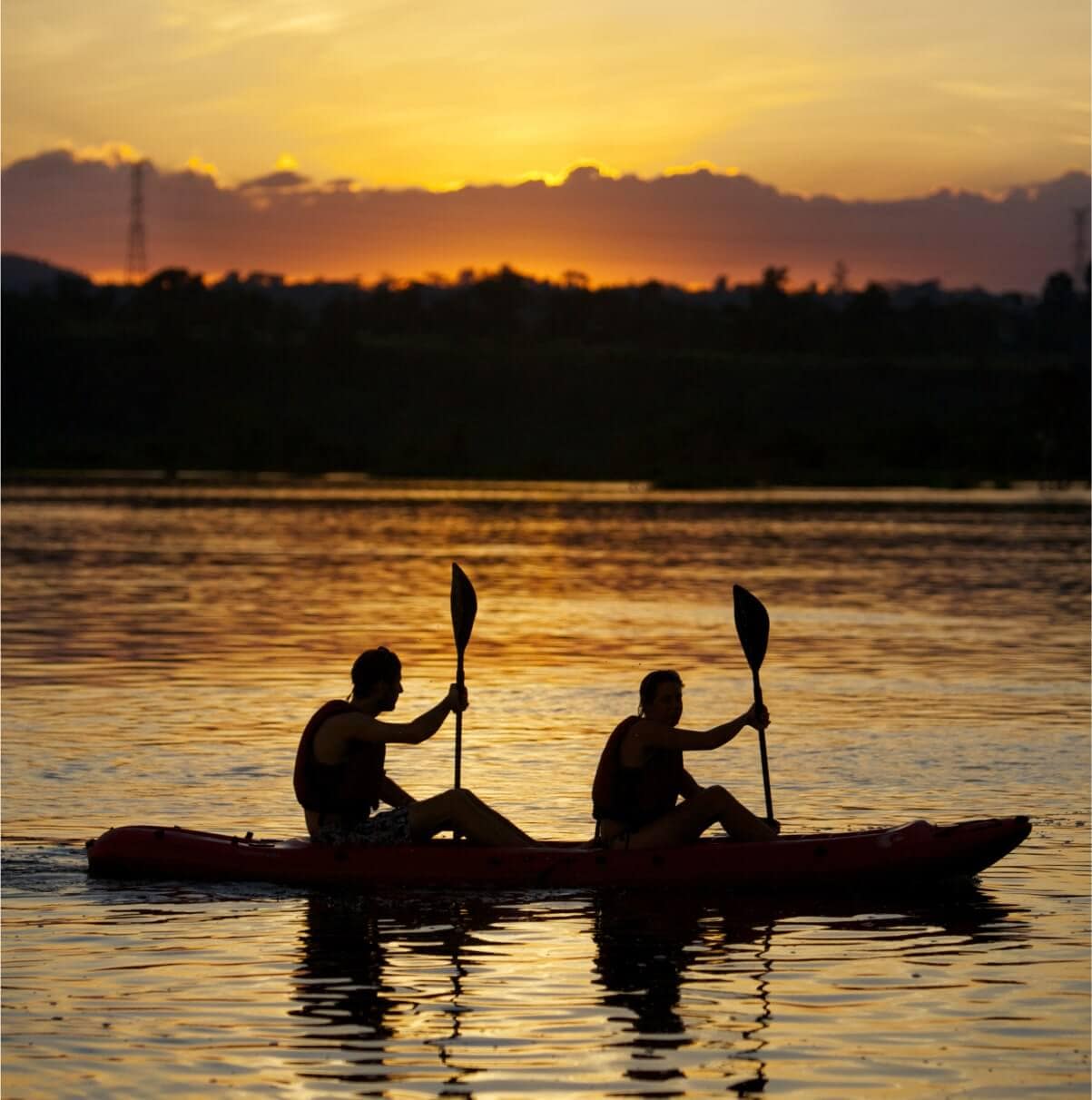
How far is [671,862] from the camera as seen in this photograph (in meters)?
12.0

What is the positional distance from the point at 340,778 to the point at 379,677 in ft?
2.27

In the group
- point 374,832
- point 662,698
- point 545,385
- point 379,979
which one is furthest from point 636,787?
point 545,385

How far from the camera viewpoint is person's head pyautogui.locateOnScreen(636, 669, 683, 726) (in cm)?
1177

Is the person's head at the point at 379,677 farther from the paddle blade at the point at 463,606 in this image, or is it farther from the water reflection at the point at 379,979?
the paddle blade at the point at 463,606

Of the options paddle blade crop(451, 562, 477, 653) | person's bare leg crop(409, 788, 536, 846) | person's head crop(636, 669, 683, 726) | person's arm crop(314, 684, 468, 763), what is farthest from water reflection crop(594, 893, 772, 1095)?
paddle blade crop(451, 562, 477, 653)

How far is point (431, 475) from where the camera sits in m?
107

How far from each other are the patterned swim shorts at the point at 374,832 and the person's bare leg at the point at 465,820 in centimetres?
6

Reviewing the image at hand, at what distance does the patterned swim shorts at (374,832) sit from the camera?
12117 mm

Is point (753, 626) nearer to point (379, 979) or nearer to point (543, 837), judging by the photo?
point (543, 837)

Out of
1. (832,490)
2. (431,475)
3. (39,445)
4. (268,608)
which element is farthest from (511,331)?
(268,608)

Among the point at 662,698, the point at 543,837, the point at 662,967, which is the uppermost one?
the point at 662,698

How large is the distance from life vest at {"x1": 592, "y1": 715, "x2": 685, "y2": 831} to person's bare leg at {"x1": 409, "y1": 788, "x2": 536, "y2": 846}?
0.48 meters

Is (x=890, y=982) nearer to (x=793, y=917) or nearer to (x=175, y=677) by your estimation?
(x=793, y=917)

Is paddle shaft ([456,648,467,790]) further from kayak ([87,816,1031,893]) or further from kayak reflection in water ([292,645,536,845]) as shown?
kayak ([87,816,1031,893])
